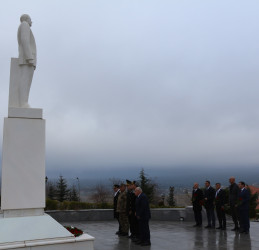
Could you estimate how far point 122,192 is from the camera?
9656mm

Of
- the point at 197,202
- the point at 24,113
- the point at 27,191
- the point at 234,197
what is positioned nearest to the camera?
the point at 27,191

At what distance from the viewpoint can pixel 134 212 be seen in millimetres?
9148

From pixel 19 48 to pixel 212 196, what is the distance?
25.7 feet

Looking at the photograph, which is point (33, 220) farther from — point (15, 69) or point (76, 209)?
point (76, 209)

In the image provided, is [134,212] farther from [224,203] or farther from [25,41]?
[25,41]

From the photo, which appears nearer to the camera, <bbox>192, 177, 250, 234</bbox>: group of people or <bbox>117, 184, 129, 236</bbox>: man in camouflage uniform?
<bbox>117, 184, 129, 236</bbox>: man in camouflage uniform

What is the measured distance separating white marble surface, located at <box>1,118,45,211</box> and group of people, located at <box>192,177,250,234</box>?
252 inches

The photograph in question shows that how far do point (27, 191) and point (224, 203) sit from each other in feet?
23.0

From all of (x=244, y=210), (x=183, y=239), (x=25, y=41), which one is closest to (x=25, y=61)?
(x=25, y=41)

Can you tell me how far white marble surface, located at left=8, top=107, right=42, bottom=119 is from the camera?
5.98 m

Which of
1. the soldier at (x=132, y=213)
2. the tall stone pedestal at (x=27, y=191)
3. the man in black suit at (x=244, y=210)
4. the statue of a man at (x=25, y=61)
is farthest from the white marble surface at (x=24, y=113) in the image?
the man in black suit at (x=244, y=210)

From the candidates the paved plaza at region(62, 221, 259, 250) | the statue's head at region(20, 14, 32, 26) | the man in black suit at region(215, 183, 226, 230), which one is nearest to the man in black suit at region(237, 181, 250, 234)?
the paved plaza at region(62, 221, 259, 250)

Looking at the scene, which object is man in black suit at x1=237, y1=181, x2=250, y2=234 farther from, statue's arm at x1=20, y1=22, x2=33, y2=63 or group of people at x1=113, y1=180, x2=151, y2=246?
statue's arm at x1=20, y1=22, x2=33, y2=63

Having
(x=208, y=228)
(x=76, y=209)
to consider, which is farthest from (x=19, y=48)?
(x=76, y=209)
